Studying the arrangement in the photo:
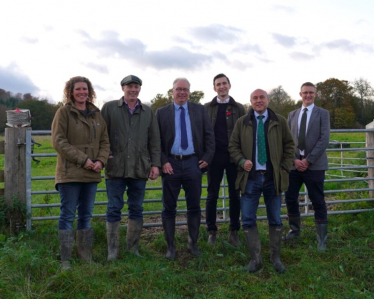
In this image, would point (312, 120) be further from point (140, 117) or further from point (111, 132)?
point (111, 132)

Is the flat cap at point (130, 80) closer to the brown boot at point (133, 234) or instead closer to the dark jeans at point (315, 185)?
the brown boot at point (133, 234)

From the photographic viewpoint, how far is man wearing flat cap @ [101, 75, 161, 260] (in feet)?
15.6

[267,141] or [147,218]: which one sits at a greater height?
[267,141]

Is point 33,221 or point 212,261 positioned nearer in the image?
point 212,261

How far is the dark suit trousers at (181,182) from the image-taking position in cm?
495

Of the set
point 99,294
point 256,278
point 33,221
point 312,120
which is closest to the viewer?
point 99,294

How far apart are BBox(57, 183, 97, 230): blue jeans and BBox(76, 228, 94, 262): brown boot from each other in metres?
0.06

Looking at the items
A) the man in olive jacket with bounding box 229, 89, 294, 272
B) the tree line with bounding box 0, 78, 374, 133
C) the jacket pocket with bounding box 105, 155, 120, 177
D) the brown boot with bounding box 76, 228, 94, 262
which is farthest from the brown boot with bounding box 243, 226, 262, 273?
the tree line with bounding box 0, 78, 374, 133

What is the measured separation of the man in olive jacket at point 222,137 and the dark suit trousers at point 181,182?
0.44 metres

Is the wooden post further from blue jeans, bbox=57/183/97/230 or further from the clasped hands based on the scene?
the clasped hands

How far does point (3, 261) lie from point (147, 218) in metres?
3.27

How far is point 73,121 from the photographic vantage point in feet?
14.6

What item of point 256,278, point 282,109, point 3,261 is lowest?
point 256,278

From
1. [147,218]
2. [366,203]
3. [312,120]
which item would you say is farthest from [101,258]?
[366,203]
